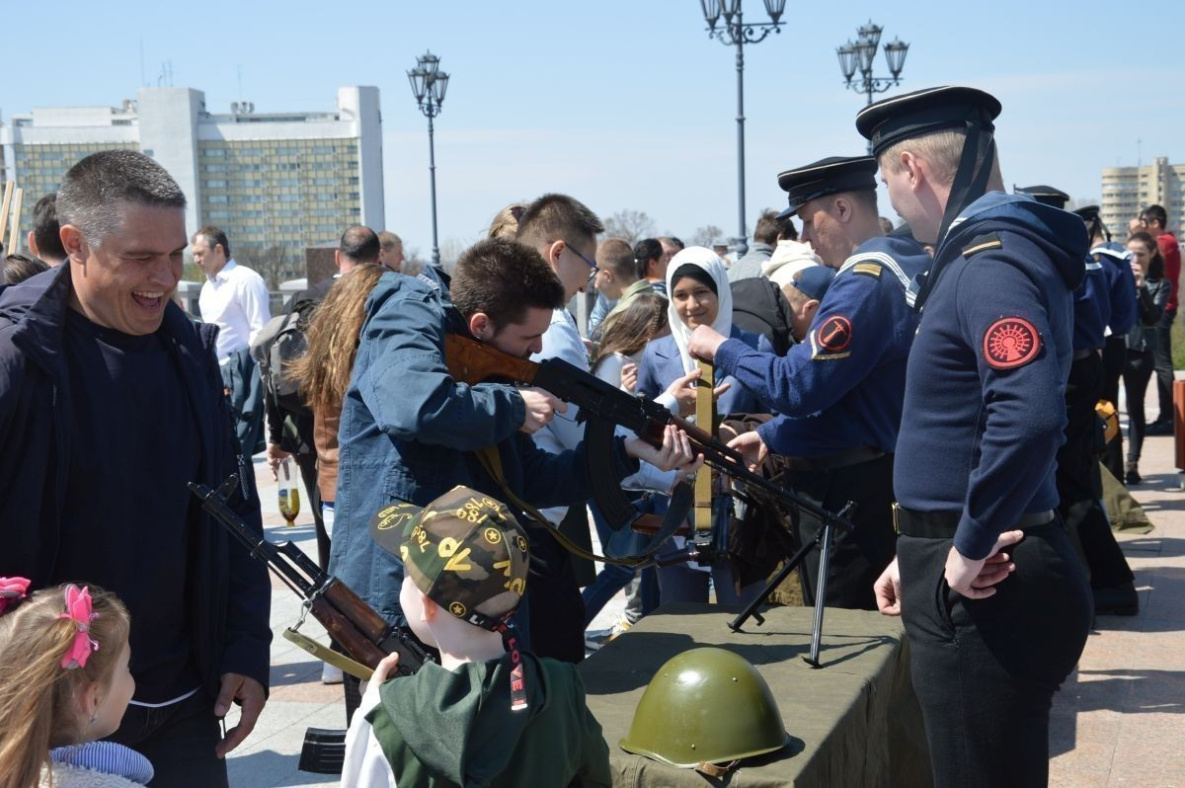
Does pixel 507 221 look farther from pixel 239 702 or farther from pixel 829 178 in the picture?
pixel 239 702

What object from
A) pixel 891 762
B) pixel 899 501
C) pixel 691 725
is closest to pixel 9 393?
pixel 691 725

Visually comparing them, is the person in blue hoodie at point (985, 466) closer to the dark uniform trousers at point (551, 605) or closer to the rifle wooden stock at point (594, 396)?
the rifle wooden stock at point (594, 396)

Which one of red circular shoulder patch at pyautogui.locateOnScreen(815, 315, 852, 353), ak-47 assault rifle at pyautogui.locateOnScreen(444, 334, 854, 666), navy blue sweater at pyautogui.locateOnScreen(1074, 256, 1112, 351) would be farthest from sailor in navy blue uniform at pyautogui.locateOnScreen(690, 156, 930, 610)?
navy blue sweater at pyautogui.locateOnScreen(1074, 256, 1112, 351)

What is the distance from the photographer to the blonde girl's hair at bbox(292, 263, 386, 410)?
4.87 m

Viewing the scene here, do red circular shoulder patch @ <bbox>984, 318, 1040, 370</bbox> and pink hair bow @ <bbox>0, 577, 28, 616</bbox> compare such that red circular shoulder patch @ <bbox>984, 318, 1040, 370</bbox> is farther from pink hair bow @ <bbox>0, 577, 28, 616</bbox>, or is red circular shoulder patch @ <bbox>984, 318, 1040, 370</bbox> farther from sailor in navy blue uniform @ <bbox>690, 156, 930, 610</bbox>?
pink hair bow @ <bbox>0, 577, 28, 616</bbox>

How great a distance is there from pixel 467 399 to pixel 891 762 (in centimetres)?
202

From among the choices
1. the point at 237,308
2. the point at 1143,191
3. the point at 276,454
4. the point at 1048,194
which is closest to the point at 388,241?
the point at 237,308

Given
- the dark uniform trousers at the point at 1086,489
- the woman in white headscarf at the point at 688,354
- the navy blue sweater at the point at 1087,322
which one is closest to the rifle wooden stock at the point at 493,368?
the woman in white headscarf at the point at 688,354

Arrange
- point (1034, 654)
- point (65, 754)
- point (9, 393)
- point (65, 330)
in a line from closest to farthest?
point (65, 754), point (9, 393), point (65, 330), point (1034, 654)

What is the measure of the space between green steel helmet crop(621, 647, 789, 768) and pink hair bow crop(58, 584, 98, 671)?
1.43m

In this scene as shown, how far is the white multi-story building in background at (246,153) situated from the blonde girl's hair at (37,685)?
13301cm

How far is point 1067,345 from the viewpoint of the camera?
3.02m

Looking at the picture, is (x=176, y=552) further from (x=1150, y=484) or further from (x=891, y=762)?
(x=1150, y=484)

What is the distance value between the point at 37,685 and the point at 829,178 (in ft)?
11.1
